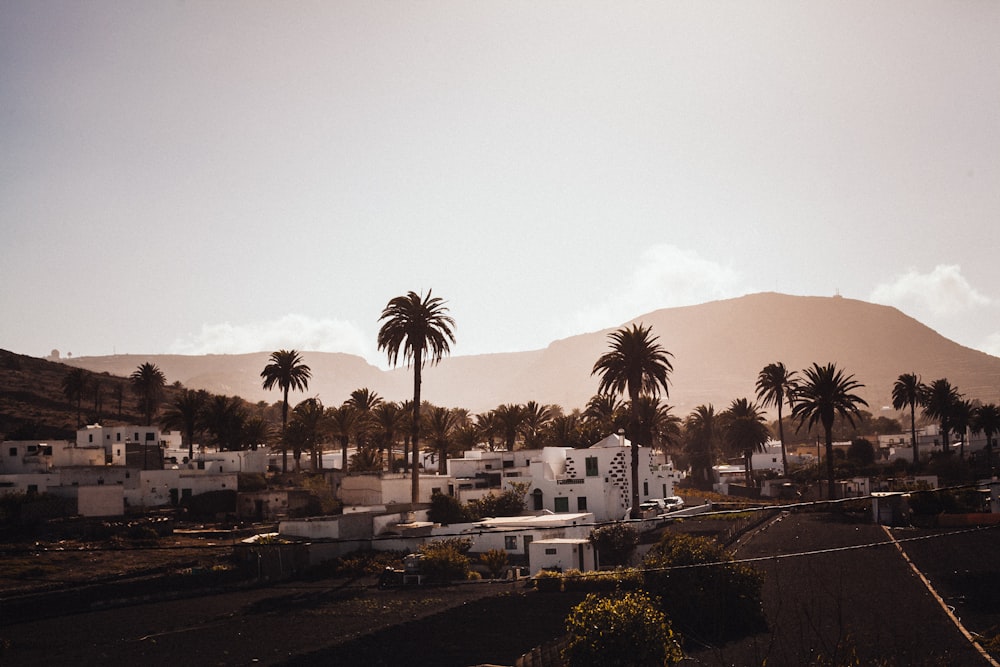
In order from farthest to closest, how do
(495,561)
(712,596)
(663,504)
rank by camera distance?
(663,504) → (495,561) → (712,596)

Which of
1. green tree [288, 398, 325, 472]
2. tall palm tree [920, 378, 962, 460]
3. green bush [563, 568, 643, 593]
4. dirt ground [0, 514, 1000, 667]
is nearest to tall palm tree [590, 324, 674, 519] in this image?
dirt ground [0, 514, 1000, 667]

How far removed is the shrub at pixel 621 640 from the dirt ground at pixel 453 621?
15.7 ft

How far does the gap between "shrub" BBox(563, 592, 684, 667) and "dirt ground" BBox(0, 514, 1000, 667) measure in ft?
15.7

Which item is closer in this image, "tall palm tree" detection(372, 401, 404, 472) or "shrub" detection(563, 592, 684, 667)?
"shrub" detection(563, 592, 684, 667)

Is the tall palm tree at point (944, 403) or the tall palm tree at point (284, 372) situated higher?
the tall palm tree at point (284, 372)

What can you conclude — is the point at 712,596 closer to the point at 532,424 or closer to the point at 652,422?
the point at 652,422

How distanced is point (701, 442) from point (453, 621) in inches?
4167

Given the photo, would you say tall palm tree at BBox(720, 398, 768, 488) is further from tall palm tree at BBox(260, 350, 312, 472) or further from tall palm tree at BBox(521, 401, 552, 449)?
tall palm tree at BBox(260, 350, 312, 472)

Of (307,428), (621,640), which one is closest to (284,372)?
(307,428)

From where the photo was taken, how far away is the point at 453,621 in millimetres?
42750

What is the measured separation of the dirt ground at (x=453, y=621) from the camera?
3456 centimetres

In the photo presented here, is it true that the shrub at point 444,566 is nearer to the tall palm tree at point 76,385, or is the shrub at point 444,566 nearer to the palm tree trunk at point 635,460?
the palm tree trunk at point 635,460

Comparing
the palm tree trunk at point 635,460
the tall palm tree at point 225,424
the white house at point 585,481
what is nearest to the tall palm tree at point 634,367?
the palm tree trunk at point 635,460

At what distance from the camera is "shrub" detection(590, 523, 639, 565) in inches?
2443
